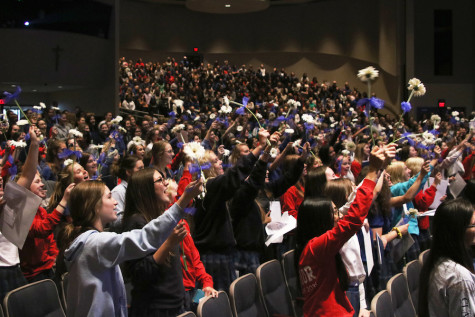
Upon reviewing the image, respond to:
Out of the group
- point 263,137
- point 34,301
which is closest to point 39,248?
point 34,301

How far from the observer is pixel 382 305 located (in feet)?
9.99

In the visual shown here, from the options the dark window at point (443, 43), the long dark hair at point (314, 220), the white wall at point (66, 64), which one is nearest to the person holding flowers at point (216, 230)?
the long dark hair at point (314, 220)

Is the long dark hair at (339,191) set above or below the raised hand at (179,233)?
above

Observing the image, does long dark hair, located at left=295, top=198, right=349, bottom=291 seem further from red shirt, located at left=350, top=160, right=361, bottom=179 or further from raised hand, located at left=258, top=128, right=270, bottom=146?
red shirt, located at left=350, top=160, right=361, bottom=179

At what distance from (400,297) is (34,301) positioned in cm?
196

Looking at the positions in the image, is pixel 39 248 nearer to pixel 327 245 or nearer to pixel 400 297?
pixel 327 245

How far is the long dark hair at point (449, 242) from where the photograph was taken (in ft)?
8.16

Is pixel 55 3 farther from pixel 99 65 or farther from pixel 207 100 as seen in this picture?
pixel 207 100

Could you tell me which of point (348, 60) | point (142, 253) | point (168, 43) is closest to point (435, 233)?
point (142, 253)

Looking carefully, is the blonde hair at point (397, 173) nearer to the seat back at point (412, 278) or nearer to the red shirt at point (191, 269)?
the seat back at point (412, 278)

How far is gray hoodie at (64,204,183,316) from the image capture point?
2.32 m

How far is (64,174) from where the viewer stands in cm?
433

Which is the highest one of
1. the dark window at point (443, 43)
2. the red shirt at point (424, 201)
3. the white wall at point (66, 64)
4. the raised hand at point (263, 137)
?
the dark window at point (443, 43)

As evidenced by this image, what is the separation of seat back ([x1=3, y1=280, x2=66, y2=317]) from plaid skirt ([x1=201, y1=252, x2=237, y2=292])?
3.44 ft
